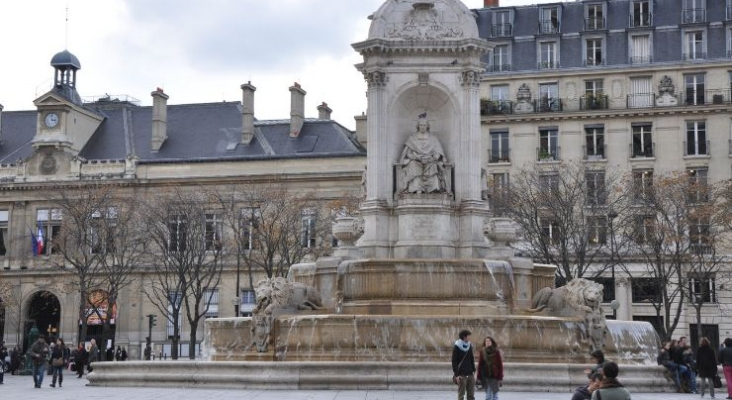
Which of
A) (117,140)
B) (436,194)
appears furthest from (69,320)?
(436,194)

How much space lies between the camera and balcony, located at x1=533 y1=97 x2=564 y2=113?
228 ft

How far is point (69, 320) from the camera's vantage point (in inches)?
3110

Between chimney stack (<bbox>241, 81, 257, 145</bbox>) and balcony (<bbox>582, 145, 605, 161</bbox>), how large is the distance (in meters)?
23.6

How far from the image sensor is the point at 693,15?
69.6 meters

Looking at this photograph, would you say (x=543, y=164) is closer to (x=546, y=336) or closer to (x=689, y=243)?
(x=689, y=243)

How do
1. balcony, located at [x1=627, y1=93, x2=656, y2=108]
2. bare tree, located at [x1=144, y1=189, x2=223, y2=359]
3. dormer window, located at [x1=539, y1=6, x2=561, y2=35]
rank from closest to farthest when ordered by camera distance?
bare tree, located at [x1=144, y1=189, x2=223, y2=359] < balcony, located at [x1=627, y1=93, x2=656, y2=108] < dormer window, located at [x1=539, y1=6, x2=561, y2=35]

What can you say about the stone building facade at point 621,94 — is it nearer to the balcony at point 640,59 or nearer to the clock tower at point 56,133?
the balcony at point 640,59

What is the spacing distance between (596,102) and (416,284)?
142 ft

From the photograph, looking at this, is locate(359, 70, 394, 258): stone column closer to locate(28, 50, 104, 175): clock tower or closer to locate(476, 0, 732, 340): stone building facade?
locate(476, 0, 732, 340): stone building facade

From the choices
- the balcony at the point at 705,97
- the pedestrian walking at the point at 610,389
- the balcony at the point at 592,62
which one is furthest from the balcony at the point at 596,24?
the pedestrian walking at the point at 610,389

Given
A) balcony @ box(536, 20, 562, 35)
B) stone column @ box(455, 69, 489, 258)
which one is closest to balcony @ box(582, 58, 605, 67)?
balcony @ box(536, 20, 562, 35)

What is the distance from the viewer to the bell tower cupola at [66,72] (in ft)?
291

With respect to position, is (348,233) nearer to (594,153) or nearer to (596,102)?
(594,153)

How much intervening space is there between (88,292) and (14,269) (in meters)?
21.4
